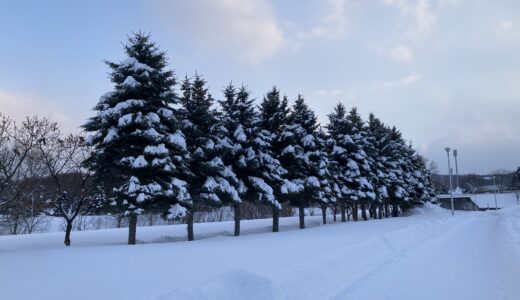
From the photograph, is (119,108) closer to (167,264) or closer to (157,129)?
(157,129)

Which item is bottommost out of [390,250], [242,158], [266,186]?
[390,250]

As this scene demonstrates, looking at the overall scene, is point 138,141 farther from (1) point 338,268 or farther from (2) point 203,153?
(1) point 338,268

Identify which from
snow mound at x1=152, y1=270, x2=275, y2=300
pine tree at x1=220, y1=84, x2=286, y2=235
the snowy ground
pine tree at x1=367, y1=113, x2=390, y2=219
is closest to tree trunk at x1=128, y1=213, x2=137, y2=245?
the snowy ground

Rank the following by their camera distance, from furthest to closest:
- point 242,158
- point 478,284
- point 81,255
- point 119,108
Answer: point 242,158 < point 119,108 < point 81,255 < point 478,284

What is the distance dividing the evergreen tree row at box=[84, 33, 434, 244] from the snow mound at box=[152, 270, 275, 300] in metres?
8.18

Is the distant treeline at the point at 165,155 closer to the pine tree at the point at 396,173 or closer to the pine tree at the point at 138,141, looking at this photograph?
the pine tree at the point at 138,141

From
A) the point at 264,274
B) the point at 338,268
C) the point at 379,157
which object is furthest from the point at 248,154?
the point at 379,157

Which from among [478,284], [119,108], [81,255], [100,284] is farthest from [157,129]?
[478,284]

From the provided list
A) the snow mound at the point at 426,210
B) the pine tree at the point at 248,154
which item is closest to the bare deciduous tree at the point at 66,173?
the pine tree at the point at 248,154

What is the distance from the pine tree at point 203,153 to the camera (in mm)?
17906

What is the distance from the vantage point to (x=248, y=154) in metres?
20.8

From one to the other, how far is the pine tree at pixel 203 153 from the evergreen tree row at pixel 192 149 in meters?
0.05

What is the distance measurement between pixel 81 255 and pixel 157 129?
678 cm

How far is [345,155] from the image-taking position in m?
32.2
